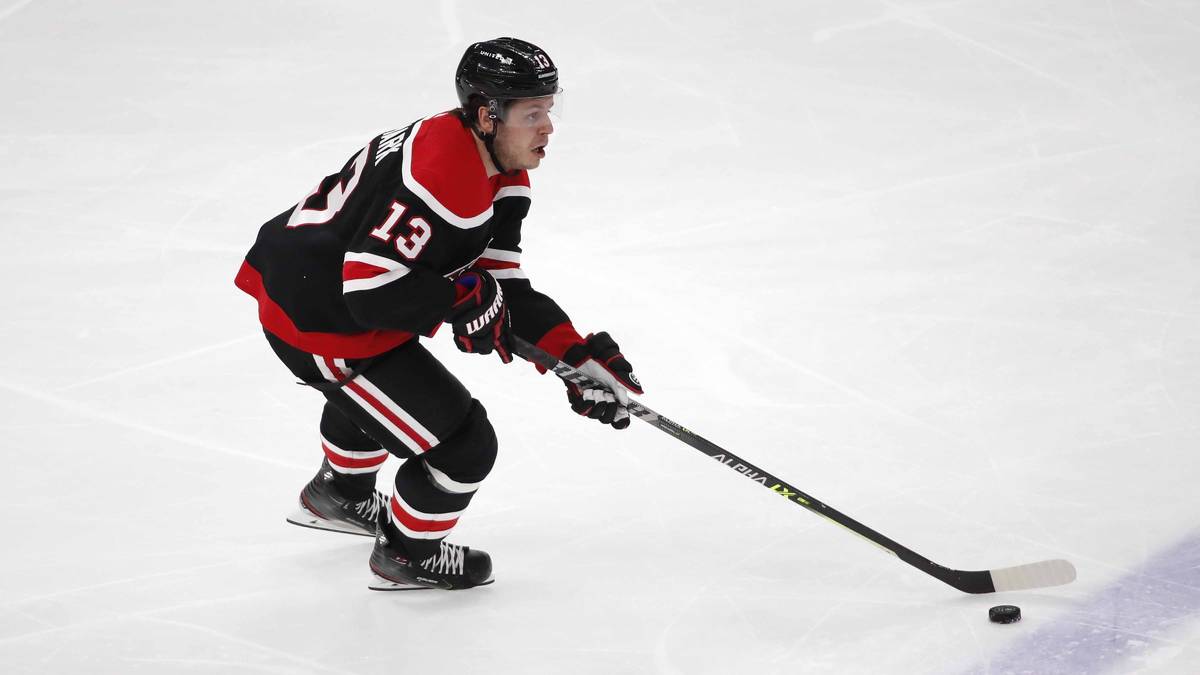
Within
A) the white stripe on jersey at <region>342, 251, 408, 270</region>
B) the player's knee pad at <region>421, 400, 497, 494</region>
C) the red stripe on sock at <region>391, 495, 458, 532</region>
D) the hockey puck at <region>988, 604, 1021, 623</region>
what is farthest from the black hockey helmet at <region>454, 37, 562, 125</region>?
the hockey puck at <region>988, 604, 1021, 623</region>

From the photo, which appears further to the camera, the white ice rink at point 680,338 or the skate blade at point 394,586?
the skate blade at point 394,586

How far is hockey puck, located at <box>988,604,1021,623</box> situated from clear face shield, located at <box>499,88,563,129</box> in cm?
131

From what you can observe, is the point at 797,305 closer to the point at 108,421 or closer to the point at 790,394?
the point at 790,394

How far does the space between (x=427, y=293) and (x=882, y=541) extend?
3.63ft

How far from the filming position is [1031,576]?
2.70 meters

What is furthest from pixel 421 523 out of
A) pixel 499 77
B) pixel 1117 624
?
pixel 1117 624

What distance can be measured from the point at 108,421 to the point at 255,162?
2.01 m

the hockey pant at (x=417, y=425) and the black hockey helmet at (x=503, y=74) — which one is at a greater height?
the black hockey helmet at (x=503, y=74)

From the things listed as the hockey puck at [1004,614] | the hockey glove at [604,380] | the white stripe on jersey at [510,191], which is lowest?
the hockey puck at [1004,614]

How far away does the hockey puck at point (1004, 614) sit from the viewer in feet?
8.43

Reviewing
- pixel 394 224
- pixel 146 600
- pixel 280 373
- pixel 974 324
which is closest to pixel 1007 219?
pixel 974 324

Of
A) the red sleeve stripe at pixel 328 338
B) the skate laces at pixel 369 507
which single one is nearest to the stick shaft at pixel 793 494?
the red sleeve stripe at pixel 328 338

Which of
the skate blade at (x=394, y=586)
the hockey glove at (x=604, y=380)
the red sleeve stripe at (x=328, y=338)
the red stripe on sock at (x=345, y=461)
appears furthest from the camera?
the red stripe on sock at (x=345, y=461)

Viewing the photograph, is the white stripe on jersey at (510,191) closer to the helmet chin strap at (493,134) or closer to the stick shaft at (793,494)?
the helmet chin strap at (493,134)
